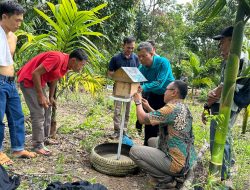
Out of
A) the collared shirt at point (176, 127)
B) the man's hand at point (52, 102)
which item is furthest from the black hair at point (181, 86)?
the man's hand at point (52, 102)

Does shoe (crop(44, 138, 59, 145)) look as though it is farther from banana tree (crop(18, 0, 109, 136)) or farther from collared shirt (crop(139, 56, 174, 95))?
collared shirt (crop(139, 56, 174, 95))

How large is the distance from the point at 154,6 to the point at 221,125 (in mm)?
21688

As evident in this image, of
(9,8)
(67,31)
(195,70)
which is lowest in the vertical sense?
(195,70)

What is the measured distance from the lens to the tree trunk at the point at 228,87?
2.89 metres

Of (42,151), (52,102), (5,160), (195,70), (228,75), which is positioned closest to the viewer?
(228,75)

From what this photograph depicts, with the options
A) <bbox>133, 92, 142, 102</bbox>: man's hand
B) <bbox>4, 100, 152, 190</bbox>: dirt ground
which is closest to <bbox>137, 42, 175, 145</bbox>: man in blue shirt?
<bbox>133, 92, 142, 102</bbox>: man's hand

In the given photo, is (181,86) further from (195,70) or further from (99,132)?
(195,70)

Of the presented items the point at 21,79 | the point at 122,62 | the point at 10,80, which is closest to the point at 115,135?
the point at 122,62

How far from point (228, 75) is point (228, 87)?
111 millimetres

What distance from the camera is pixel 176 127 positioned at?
365 centimetres

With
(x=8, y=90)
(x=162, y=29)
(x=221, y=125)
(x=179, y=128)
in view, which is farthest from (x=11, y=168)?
(x=162, y=29)

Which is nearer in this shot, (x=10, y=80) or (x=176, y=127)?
(x=176, y=127)

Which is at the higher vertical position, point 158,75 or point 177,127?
point 158,75

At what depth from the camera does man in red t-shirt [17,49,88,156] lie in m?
4.04
